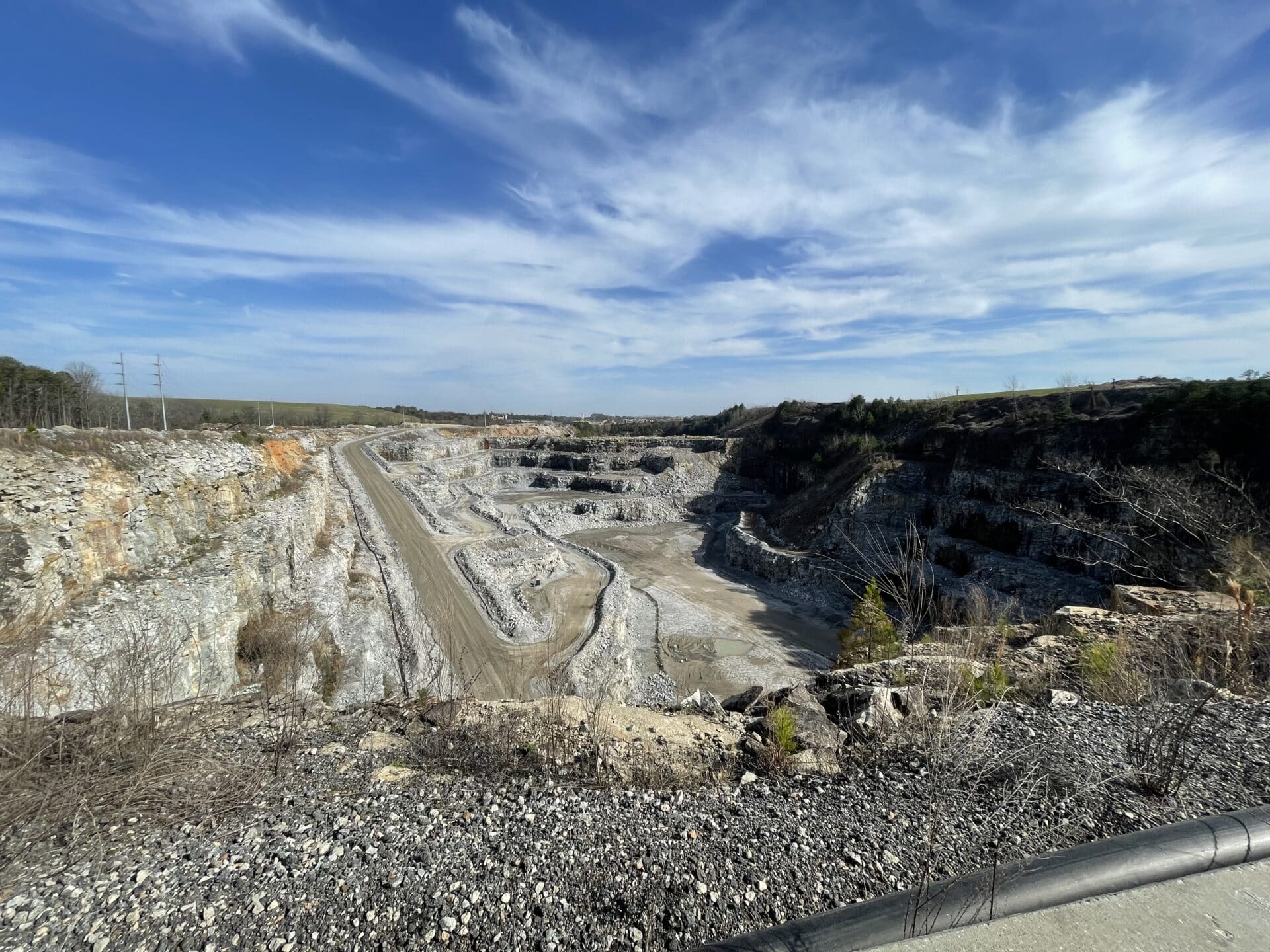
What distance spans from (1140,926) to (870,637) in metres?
11.1

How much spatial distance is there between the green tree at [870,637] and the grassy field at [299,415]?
75730 millimetres

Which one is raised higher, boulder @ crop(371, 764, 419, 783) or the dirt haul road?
boulder @ crop(371, 764, 419, 783)

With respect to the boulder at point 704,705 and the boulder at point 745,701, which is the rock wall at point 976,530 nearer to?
the boulder at point 704,705

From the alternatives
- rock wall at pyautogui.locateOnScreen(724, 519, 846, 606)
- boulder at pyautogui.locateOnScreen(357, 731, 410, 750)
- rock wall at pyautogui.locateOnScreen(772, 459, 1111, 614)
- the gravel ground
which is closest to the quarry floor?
rock wall at pyautogui.locateOnScreen(724, 519, 846, 606)

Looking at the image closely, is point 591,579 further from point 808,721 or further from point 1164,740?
point 1164,740

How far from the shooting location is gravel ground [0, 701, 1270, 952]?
10.5 ft

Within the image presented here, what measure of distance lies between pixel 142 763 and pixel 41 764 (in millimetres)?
620

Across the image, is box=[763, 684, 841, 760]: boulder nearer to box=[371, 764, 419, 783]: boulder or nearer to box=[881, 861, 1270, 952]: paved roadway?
box=[881, 861, 1270, 952]: paved roadway

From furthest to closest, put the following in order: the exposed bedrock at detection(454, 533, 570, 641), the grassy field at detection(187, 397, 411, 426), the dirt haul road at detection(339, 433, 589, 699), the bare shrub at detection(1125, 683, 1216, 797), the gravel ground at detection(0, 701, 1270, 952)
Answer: the grassy field at detection(187, 397, 411, 426) < the exposed bedrock at detection(454, 533, 570, 641) < the dirt haul road at detection(339, 433, 589, 699) < the bare shrub at detection(1125, 683, 1216, 797) < the gravel ground at detection(0, 701, 1270, 952)

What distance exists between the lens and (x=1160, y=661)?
718 cm

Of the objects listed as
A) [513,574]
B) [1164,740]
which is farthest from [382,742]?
[513,574]

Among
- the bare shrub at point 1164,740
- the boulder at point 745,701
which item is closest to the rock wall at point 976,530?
the boulder at point 745,701

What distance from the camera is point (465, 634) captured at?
19891 mm

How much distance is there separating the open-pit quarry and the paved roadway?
7.88 metres
